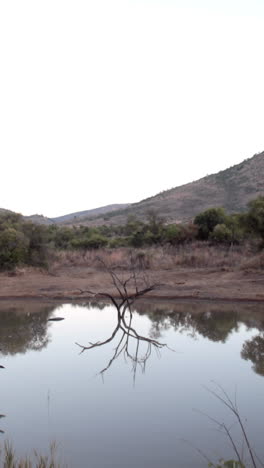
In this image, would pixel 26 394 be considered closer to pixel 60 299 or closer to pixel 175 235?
pixel 60 299

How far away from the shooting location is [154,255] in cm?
2622

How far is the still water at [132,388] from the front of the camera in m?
6.20

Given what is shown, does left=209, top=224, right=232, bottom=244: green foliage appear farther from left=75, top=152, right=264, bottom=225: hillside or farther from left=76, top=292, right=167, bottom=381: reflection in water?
left=75, top=152, right=264, bottom=225: hillside

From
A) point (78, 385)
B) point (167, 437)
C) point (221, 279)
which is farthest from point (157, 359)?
point (221, 279)

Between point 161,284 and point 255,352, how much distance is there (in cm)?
652

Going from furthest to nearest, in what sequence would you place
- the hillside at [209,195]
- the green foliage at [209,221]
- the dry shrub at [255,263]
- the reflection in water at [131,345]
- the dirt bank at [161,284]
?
the hillside at [209,195] → the green foliage at [209,221] → the dry shrub at [255,263] → the dirt bank at [161,284] → the reflection in water at [131,345]

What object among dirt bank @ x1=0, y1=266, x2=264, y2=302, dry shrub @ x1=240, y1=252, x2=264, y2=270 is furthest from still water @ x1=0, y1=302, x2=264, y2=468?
dry shrub @ x1=240, y1=252, x2=264, y2=270

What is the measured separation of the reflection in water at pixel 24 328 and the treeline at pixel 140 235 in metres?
6.81

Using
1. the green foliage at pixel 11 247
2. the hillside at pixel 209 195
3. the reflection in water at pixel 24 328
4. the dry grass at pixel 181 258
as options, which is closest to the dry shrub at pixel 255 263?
the dry grass at pixel 181 258

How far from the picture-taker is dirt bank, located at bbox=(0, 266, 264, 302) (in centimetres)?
1852

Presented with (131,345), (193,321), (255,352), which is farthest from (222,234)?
(255,352)

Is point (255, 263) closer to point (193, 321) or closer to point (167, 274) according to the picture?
point (167, 274)

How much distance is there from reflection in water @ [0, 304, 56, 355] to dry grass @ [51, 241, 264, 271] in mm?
6794

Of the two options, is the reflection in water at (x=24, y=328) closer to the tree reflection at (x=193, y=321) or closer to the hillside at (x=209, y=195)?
the tree reflection at (x=193, y=321)
